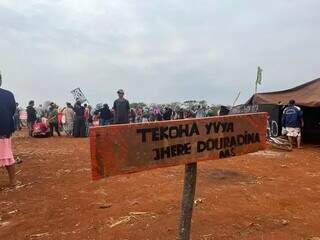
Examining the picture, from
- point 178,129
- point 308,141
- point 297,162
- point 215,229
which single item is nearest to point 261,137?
point 178,129

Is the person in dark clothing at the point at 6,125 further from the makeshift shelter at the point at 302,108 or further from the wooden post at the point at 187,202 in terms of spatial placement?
the makeshift shelter at the point at 302,108

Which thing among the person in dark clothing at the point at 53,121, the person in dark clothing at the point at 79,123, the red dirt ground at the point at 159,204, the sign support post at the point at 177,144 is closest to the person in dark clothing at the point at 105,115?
the person in dark clothing at the point at 79,123

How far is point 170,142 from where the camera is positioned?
424cm

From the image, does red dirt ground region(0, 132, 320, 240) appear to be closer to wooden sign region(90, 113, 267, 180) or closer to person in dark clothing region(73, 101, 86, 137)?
wooden sign region(90, 113, 267, 180)

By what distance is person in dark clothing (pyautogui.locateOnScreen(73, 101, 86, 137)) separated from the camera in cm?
2297

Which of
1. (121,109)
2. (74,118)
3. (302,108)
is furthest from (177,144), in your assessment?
(74,118)

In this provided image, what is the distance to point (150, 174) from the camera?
9.61 m

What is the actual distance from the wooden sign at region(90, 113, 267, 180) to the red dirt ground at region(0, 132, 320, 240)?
4.54 ft

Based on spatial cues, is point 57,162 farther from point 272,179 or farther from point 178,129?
point 178,129

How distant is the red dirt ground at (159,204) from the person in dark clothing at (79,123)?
12.0m

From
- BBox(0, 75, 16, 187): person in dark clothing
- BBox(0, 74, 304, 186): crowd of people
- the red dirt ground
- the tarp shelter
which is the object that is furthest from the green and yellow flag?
BBox(0, 75, 16, 187): person in dark clothing

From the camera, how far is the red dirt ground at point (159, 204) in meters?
5.88

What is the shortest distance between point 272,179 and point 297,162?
3499 millimetres

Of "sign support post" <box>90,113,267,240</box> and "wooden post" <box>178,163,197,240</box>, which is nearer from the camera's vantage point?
"sign support post" <box>90,113,267,240</box>
